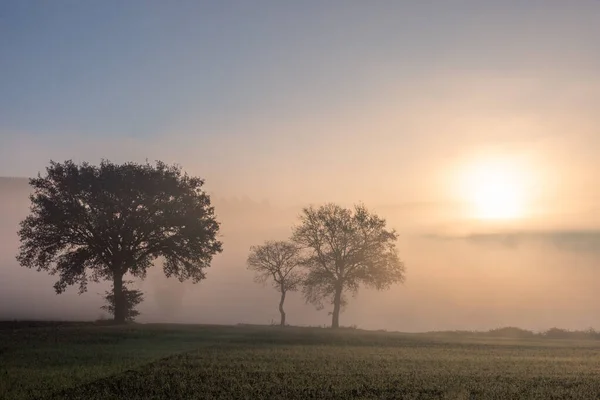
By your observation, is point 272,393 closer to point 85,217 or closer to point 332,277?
point 85,217

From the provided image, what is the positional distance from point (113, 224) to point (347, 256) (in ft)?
107

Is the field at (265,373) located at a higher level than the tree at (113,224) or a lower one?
lower

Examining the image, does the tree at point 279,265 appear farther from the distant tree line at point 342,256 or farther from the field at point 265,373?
the field at point 265,373

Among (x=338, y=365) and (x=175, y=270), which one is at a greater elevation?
(x=175, y=270)

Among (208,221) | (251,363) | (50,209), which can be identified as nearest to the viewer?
(251,363)

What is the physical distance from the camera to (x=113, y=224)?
6166 centimetres

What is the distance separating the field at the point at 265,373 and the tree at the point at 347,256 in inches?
1526

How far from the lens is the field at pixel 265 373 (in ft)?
66.3

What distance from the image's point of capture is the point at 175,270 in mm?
65812

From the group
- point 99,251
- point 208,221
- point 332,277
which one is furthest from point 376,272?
point 99,251

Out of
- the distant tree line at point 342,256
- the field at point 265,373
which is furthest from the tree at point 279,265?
the field at point 265,373

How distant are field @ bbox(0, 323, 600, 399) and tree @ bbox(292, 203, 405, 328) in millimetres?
38759

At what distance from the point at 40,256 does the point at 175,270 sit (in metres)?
15.0

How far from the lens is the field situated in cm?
2020
